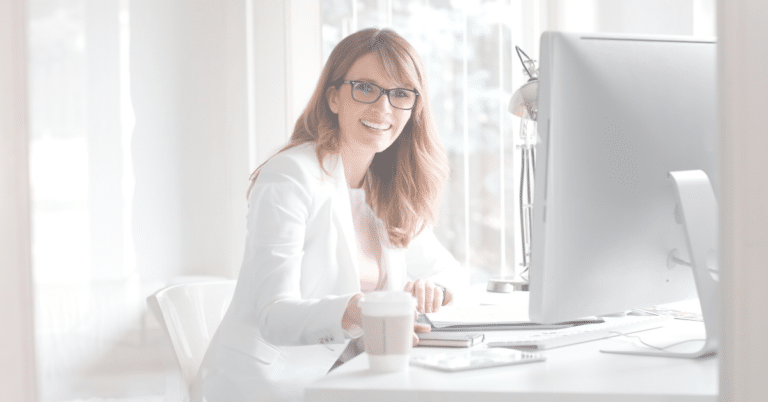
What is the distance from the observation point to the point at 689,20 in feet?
2.93

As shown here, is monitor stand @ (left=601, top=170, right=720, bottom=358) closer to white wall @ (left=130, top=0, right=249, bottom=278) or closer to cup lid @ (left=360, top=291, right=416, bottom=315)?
cup lid @ (left=360, top=291, right=416, bottom=315)

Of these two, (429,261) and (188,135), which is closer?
(188,135)

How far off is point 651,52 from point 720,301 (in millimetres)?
384

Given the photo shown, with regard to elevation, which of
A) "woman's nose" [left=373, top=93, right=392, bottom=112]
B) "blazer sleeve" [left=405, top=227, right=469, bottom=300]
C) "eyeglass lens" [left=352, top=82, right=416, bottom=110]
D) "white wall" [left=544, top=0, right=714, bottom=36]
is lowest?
"blazer sleeve" [left=405, top=227, right=469, bottom=300]

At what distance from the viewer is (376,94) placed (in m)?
1.33

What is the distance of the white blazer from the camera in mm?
1021

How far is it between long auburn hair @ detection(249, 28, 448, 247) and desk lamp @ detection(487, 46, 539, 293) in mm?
207

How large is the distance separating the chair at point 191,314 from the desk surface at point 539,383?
0.85ft

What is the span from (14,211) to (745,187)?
2.13ft

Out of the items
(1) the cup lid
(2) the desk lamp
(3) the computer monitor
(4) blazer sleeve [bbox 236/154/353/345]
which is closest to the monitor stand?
(3) the computer monitor

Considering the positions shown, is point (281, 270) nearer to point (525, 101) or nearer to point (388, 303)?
point (388, 303)

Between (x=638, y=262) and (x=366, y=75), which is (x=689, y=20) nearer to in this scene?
(x=638, y=262)

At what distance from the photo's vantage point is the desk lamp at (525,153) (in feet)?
4.85

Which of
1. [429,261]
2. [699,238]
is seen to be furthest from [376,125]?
[699,238]
